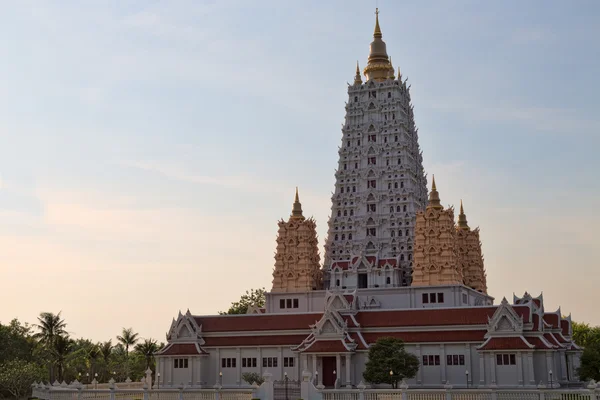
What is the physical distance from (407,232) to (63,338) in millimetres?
43757

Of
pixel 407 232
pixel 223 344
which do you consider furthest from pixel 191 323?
pixel 407 232

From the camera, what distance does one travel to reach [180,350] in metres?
84.9

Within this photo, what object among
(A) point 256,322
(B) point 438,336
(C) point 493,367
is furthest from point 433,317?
(A) point 256,322

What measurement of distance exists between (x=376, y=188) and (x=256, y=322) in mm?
27818

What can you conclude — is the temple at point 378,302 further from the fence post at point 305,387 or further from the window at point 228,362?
the fence post at point 305,387

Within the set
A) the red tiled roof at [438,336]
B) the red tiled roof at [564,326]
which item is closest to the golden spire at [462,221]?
the red tiled roof at [564,326]

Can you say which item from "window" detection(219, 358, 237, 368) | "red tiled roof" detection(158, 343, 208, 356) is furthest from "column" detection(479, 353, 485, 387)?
"red tiled roof" detection(158, 343, 208, 356)

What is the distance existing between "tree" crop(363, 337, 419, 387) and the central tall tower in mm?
24010

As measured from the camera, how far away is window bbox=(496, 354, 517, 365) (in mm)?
72812

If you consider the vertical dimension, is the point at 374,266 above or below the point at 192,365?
above

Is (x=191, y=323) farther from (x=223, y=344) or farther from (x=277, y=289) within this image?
(x=277, y=289)

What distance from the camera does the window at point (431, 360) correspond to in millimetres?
76625

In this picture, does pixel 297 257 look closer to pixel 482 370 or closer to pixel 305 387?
pixel 482 370

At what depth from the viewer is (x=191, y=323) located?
86.8 m
